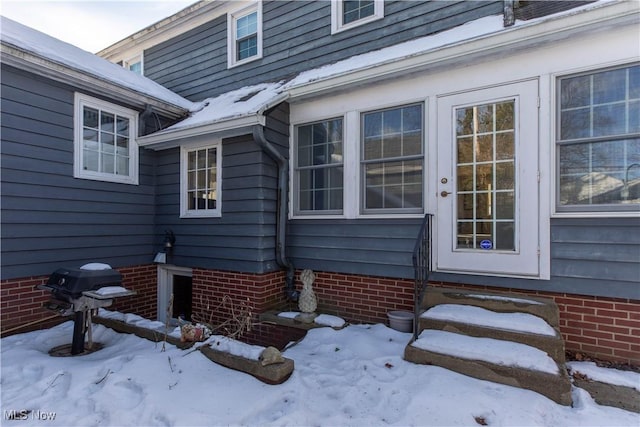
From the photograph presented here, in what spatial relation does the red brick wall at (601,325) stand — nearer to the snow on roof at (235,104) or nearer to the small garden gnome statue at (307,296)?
the small garden gnome statue at (307,296)

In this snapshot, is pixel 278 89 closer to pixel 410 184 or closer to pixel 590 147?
pixel 410 184

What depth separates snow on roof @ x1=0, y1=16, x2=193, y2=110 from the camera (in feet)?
13.0

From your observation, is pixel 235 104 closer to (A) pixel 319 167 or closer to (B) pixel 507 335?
(A) pixel 319 167

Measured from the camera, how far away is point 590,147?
3.16 m

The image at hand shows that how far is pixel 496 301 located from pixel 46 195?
18.0ft

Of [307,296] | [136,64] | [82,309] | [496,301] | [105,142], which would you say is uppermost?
[136,64]

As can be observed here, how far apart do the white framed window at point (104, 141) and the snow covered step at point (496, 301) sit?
487cm

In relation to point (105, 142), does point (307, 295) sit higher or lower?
lower

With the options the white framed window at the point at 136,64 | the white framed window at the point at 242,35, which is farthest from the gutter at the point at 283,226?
the white framed window at the point at 136,64

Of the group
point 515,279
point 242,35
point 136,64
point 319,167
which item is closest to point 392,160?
point 319,167

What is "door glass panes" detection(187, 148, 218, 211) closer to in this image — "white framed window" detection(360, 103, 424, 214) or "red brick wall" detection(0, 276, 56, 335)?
"red brick wall" detection(0, 276, 56, 335)

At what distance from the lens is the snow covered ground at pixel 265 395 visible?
219 centimetres

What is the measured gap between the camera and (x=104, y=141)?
4898 mm

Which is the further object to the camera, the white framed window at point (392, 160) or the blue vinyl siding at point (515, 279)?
the white framed window at point (392, 160)
